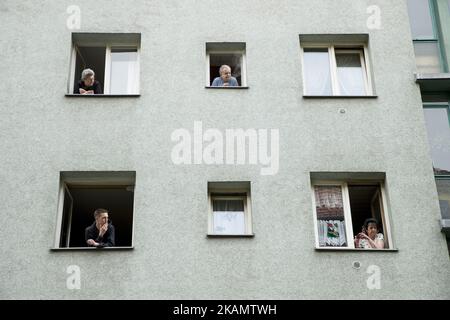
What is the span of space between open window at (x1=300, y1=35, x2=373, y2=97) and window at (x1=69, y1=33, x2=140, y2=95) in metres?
3.45

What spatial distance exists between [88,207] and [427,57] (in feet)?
24.6

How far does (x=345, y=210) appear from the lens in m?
13.8

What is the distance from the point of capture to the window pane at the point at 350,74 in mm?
15211

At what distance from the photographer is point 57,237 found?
13484 millimetres

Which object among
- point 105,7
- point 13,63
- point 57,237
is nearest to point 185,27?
point 105,7

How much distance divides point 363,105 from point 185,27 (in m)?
3.94

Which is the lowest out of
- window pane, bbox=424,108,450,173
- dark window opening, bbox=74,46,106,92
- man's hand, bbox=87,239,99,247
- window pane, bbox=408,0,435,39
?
man's hand, bbox=87,239,99,247

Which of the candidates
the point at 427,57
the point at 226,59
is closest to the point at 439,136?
the point at 427,57

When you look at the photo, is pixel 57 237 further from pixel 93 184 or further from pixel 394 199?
pixel 394 199

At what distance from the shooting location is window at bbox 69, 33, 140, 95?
1522cm

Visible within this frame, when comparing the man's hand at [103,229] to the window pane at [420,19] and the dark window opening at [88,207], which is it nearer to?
the dark window opening at [88,207]

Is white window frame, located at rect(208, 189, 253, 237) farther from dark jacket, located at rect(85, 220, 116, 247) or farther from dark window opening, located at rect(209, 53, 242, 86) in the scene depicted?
dark window opening, located at rect(209, 53, 242, 86)

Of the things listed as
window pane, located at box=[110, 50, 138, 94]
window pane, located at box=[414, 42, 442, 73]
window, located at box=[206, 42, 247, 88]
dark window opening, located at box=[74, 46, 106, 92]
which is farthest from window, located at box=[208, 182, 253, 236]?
window pane, located at box=[414, 42, 442, 73]

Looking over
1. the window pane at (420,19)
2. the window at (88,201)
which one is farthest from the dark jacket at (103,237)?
the window pane at (420,19)
